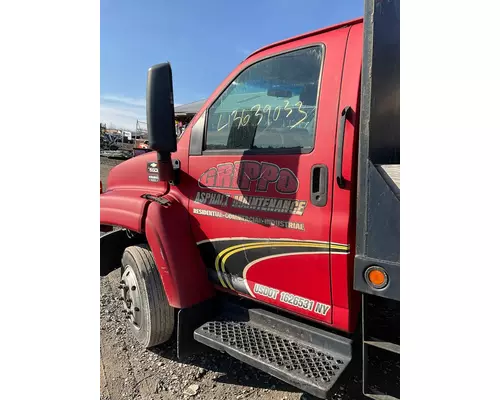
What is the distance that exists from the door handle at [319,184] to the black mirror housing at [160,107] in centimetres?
95

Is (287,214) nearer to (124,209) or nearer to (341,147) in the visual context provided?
(341,147)

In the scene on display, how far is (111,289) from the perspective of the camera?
3.99m

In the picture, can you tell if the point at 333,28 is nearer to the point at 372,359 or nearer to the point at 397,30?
the point at 397,30

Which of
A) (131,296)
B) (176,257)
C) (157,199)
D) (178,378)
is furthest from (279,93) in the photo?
(178,378)

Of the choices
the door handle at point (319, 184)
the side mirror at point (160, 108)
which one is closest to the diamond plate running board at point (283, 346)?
the door handle at point (319, 184)

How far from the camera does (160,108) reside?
6.59 feet

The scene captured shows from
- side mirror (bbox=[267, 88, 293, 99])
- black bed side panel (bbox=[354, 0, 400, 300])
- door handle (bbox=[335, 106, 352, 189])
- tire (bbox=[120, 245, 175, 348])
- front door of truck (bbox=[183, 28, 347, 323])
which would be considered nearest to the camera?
black bed side panel (bbox=[354, 0, 400, 300])

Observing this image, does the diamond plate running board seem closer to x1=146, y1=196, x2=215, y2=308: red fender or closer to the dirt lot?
x1=146, y1=196, x2=215, y2=308: red fender

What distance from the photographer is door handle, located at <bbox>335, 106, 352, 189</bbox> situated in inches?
65.6

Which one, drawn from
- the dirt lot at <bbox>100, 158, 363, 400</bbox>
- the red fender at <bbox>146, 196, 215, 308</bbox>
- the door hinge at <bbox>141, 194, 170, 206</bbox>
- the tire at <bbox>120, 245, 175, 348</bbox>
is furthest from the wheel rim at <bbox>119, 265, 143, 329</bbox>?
the door hinge at <bbox>141, 194, 170, 206</bbox>

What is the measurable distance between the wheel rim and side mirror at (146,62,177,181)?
1.19 m

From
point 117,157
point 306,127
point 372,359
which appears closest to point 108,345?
point 372,359

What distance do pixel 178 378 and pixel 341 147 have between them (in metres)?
2.09

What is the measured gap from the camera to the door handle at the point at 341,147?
5.47 feet
